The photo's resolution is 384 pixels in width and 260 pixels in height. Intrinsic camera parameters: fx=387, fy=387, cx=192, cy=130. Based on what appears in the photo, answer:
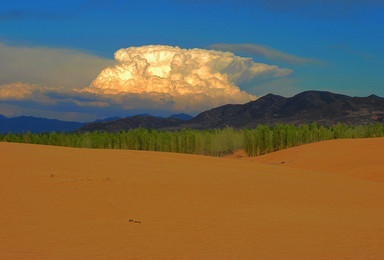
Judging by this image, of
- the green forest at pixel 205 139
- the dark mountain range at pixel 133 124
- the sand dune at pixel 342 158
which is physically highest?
the dark mountain range at pixel 133 124

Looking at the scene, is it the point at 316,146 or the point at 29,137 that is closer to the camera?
the point at 316,146

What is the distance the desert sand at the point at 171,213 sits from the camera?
7.47m

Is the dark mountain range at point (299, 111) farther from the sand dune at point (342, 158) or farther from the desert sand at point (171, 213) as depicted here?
A: the desert sand at point (171, 213)

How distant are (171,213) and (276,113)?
175m

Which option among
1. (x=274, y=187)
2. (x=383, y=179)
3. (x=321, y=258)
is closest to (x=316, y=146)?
A: (x=383, y=179)

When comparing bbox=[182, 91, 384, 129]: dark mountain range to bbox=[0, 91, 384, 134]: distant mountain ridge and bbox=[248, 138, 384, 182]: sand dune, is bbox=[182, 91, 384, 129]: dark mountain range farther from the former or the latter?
bbox=[248, 138, 384, 182]: sand dune

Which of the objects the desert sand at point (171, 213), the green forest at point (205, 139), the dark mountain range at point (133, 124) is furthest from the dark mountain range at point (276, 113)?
the desert sand at point (171, 213)

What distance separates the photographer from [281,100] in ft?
641

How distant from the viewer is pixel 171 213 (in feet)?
33.2

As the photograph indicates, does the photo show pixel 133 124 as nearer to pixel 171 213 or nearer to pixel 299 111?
pixel 299 111

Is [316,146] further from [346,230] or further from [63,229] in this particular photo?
[63,229]

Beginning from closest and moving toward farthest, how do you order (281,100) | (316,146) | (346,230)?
(346,230) < (316,146) < (281,100)

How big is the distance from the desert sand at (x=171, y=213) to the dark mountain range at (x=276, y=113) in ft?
423

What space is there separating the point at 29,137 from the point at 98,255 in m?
56.1
